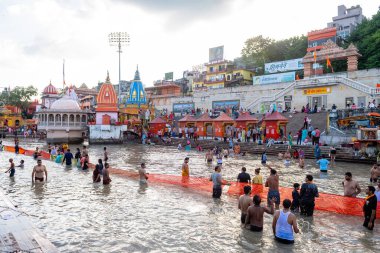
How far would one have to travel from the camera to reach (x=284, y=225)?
7391mm

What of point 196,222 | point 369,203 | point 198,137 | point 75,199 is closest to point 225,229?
point 196,222

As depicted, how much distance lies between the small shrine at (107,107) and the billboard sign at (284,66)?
86.0ft

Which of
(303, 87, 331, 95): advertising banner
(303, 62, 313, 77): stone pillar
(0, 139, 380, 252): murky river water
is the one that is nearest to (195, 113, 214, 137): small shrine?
(303, 87, 331, 95): advertising banner

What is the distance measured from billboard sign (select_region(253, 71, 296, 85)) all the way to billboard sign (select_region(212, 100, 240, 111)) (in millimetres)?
4558

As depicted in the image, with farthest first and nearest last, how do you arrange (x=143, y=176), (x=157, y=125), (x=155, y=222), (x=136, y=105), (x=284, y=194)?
(x=136, y=105)
(x=157, y=125)
(x=143, y=176)
(x=284, y=194)
(x=155, y=222)

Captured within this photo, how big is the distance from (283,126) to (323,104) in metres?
11.5

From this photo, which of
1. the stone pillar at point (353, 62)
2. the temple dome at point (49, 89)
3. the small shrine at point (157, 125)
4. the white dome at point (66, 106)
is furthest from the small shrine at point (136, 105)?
the stone pillar at point (353, 62)

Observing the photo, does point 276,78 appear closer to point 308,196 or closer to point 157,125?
point 157,125

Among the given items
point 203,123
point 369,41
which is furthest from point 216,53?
point 203,123

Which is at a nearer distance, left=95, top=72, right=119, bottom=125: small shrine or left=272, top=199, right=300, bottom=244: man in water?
left=272, top=199, right=300, bottom=244: man in water

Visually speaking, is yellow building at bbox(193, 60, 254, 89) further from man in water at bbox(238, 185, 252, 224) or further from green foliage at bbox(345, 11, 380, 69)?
man in water at bbox(238, 185, 252, 224)

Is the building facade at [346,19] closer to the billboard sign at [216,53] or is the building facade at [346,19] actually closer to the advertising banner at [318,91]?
the billboard sign at [216,53]

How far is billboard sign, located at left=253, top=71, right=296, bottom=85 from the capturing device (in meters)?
47.3

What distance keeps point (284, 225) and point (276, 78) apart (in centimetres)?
4404
